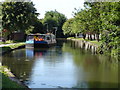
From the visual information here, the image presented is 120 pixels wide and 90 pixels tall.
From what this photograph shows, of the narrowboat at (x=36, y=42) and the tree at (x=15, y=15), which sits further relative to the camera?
the tree at (x=15, y=15)

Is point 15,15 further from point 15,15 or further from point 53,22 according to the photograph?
point 53,22

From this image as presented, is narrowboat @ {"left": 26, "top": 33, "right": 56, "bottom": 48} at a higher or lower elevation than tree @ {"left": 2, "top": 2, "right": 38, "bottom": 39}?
lower

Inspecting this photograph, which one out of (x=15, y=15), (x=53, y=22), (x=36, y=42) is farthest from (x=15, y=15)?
(x=53, y=22)

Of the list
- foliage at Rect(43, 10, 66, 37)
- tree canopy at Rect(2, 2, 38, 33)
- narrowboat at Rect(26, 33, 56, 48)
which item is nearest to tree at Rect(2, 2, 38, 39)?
tree canopy at Rect(2, 2, 38, 33)

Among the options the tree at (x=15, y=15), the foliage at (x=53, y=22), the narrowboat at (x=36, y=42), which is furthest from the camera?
the foliage at (x=53, y=22)

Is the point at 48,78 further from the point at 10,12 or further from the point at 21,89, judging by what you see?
the point at 10,12

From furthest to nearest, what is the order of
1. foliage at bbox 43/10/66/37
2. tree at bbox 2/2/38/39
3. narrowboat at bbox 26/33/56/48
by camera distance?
1. foliage at bbox 43/10/66/37
2. tree at bbox 2/2/38/39
3. narrowboat at bbox 26/33/56/48

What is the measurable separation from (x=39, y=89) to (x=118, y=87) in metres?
4.03

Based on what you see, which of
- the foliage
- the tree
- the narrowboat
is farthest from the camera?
the foliage

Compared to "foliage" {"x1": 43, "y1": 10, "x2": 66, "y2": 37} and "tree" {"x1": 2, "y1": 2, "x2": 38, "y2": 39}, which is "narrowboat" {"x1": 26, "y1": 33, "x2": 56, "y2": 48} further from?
"foliage" {"x1": 43, "y1": 10, "x2": 66, "y2": 37}

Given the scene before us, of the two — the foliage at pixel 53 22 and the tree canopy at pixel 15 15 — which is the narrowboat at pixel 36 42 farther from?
the foliage at pixel 53 22

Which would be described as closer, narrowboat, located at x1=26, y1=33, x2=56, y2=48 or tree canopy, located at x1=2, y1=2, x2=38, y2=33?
narrowboat, located at x1=26, y1=33, x2=56, y2=48

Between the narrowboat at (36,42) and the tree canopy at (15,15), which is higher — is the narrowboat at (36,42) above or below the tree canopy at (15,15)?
below

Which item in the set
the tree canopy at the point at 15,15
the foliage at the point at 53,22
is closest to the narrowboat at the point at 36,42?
the tree canopy at the point at 15,15
